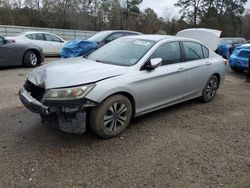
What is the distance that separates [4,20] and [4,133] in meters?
30.2

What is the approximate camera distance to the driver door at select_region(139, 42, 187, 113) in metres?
4.24

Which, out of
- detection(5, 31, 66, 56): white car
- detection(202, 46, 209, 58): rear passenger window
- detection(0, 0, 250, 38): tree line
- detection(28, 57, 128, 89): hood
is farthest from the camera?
detection(0, 0, 250, 38): tree line

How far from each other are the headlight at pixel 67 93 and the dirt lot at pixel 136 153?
70 cm

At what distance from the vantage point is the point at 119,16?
39531 millimetres

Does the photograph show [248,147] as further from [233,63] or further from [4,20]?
[4,20]

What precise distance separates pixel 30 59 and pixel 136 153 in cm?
748

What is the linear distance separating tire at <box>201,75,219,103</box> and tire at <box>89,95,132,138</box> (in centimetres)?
230

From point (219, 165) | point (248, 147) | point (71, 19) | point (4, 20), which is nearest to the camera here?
point (219, 165)

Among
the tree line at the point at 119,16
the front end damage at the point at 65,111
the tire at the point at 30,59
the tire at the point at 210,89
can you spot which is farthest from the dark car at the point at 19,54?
the tree line at the point at 119,16

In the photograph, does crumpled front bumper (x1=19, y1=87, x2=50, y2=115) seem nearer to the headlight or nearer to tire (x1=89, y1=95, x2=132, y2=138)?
the headlight

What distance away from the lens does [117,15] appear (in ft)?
128

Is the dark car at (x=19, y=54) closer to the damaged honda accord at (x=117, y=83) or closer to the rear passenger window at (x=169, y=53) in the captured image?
the damaged honda accord at (x=117, y=83)

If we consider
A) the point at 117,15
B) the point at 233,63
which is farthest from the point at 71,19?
the point at 233,63

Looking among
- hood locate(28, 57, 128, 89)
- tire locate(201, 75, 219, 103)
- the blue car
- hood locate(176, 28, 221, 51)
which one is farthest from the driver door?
the blue car
